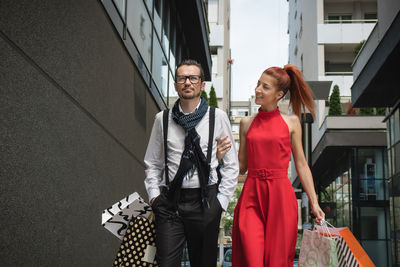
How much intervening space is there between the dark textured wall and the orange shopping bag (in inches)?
98.8

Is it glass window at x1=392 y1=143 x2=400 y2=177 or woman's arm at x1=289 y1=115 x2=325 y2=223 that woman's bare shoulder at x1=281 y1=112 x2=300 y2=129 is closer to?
woman's arm at x1=289 y1=115 x2=325 y2=223

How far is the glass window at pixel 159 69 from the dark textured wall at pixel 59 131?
457 centimetres

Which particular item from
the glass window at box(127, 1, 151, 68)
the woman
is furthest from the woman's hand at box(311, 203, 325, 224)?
the glass window at box(127, 1, 151, 68)

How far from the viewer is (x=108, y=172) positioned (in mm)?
8273

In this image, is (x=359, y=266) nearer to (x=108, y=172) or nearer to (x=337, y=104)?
(x=108, y=172)

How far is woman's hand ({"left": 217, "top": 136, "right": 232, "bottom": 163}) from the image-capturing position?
4.71 m

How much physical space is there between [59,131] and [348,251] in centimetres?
292

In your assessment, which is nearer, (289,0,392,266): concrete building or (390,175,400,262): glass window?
(390,175,400,262): glass window

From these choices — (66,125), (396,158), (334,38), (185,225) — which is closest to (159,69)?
(396,158)

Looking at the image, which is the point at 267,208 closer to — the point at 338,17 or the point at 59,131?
the point at 59,131

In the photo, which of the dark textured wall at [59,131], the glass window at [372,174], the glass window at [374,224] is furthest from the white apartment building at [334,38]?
the dark textured wall at [59,131]

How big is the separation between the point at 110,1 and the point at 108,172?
2470 millimetres

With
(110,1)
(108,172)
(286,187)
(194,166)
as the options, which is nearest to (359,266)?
(286,187)

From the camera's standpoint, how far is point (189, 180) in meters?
4.53
